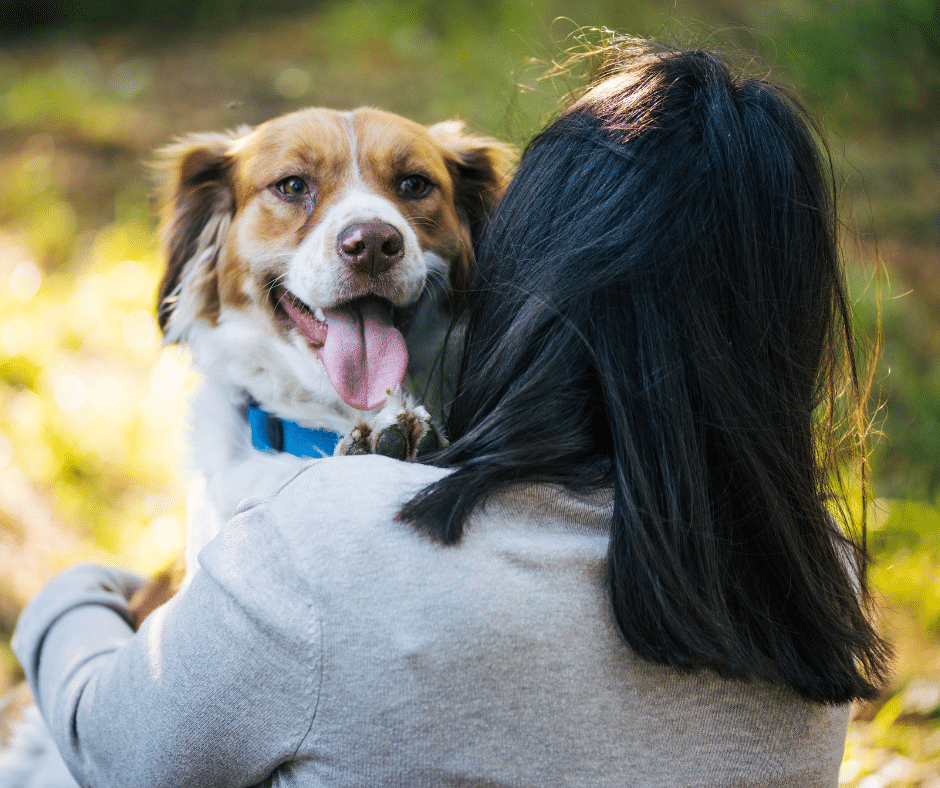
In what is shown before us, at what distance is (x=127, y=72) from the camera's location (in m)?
6.86

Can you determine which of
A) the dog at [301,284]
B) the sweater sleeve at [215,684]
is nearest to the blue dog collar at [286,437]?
the dog at [301,284]

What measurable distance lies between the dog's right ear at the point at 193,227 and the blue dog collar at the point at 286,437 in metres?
0.40

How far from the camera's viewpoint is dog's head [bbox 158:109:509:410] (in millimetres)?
1892

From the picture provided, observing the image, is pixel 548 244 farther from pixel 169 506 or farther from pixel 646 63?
pixel 169 506

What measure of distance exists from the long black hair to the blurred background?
1.53 ft

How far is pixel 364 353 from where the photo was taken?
191cm

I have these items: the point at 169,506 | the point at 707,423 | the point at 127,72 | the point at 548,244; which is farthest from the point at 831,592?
the point at 127,72

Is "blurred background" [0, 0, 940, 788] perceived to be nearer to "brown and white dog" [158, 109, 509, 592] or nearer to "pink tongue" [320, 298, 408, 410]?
"brown and white dog" [158, 109, 509, 592]

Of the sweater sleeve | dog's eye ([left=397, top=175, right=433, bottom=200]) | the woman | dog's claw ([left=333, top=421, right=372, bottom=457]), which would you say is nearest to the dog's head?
dog's eye ([left=397, top=175, right=433, bottom=200])

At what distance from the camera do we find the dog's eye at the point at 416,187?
7.17 feet

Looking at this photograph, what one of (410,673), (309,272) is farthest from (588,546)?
(309,272)

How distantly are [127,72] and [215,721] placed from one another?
711 centimetres

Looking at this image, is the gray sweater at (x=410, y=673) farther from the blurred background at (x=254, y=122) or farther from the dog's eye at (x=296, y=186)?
the dog's eye at (x=296, y=186)

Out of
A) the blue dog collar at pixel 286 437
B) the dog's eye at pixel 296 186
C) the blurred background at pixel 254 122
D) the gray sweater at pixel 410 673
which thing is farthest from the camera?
the blurred background at pixel 254 122
